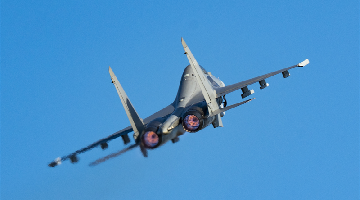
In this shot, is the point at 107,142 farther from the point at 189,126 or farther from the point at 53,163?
the point at 189,126

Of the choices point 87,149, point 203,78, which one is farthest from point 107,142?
point 203,78

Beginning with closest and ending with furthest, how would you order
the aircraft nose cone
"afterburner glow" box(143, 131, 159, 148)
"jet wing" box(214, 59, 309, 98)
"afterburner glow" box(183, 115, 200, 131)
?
"afterburner glow" box(143, 131, 159, 148) < the aircraft nose cone < "afterburner glow" box(183, 115, 200, 131) < "jet wing" box(214, 59, 309, 98)

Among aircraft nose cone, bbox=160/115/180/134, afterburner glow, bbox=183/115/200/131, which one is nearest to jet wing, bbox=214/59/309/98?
afterburner glow, bbox=183/115/200/131

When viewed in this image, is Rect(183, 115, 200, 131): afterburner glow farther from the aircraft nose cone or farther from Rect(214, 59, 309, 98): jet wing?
Rect(214, 59, 309, 98): jet wing

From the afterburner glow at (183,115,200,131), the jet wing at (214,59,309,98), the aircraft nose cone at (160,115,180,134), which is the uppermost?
the jet wing at (214,59,309,98)

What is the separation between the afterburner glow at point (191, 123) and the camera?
36469 mm

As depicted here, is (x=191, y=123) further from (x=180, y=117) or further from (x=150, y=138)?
(x=150, y=138)

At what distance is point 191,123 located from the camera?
3656cm

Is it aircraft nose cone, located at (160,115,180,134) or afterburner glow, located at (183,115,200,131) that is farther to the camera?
afterburner glow, located at (183,115,200,131)

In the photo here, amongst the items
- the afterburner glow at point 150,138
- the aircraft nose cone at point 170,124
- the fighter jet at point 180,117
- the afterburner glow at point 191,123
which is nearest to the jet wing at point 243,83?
the fighter jet at point 180,117

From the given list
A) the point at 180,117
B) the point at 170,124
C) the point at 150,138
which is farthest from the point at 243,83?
the point at 150,138

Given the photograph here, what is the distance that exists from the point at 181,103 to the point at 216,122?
→ 227cm

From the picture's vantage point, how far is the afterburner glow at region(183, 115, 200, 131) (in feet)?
120

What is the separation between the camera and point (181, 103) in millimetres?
39531
